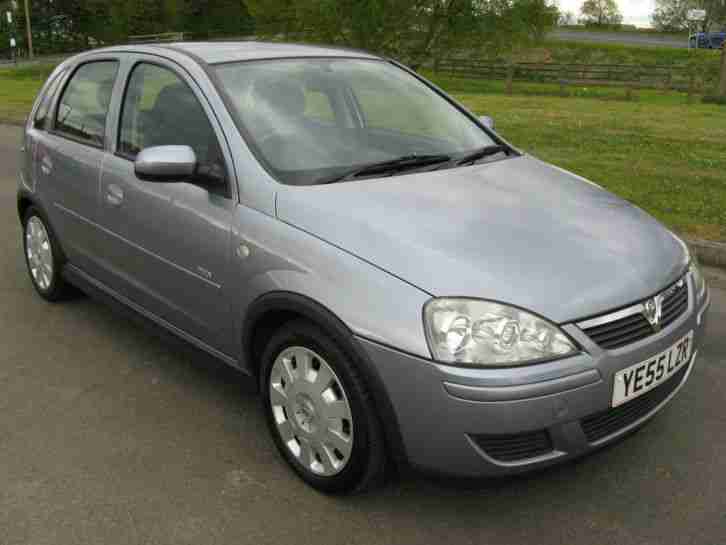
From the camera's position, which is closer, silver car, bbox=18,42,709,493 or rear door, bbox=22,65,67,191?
silver car, bbox=18,42,709,493

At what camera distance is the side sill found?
356 cm

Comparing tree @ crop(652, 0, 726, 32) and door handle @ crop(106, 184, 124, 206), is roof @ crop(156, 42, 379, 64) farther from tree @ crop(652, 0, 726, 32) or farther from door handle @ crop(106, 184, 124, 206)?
tree @ crop(652, 0, 726, 32)

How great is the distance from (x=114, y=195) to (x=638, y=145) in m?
8.87

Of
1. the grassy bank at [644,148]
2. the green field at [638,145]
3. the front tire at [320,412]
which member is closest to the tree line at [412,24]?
the green field at [638,145]

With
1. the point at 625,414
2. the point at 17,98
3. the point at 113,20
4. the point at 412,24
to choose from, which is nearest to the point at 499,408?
the point at 625,414

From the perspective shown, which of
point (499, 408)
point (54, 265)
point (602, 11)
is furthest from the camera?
point (602, 11)

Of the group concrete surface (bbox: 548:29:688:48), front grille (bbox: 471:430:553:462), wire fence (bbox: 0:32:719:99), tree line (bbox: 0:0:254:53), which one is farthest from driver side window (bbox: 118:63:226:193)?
concrete surface (bbox: 548:29:688:48)

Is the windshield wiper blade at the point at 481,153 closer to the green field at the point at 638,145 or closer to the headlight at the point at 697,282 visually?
the headlight at the point at 697,282

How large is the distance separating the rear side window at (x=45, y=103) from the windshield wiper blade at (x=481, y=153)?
105 inches

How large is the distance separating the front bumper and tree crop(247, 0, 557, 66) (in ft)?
55.4

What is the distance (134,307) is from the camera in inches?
162

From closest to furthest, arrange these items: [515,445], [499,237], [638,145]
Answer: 1. [515,445]
2. [499,237]
3. [638,145]

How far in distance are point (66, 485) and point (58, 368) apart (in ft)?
3.98

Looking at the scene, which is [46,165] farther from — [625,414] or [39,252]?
[625,414]
